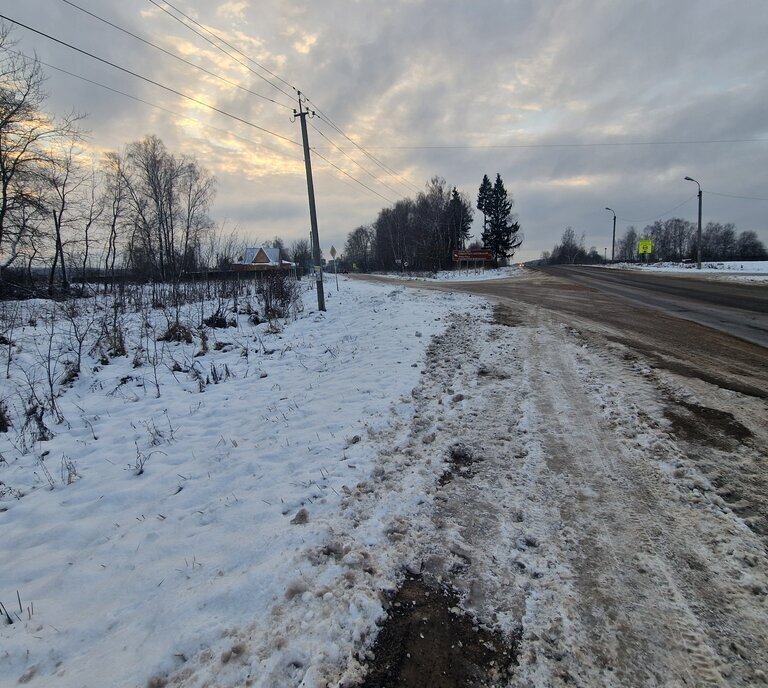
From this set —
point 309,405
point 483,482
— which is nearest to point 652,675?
point 483,482

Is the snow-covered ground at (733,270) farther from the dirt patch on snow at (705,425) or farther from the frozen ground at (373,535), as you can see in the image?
the frozen ground at (373,535)

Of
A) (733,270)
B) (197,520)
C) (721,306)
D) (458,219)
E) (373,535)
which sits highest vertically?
(458,219)

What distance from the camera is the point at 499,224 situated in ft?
206

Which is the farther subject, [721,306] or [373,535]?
[721,306]

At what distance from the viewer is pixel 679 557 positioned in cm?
252

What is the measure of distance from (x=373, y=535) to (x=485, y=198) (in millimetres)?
67939

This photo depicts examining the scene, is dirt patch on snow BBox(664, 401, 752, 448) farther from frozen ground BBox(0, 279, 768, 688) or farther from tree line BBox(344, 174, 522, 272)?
tree line BBox(344, 174, 522, 272)

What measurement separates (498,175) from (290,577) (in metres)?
69.7

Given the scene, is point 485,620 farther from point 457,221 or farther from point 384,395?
point 457,221

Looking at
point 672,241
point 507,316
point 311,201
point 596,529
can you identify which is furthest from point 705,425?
point 672,241

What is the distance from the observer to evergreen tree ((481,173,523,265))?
6241cm

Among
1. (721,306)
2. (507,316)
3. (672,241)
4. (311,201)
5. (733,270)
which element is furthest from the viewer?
(672,241)

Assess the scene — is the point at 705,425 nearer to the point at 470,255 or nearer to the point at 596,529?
the point at 596,529

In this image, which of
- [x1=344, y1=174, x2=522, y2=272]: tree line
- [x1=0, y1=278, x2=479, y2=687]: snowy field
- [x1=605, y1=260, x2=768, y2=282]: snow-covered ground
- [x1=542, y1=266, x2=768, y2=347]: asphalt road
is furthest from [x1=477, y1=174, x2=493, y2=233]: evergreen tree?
[x1=0, y1=278, x2=479, y2=687]: snowy field
